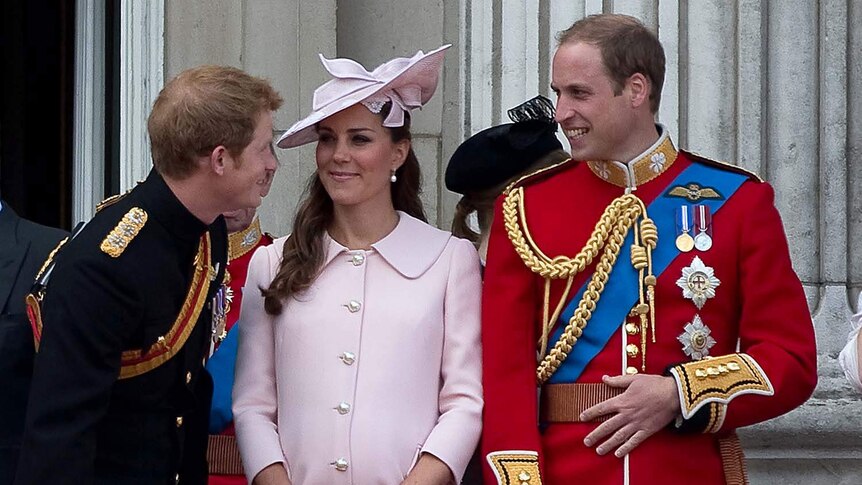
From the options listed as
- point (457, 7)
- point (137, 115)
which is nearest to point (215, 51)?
point (137, 115)

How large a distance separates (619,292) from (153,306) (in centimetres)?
100

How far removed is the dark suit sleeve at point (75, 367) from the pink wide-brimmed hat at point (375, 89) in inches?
27.7

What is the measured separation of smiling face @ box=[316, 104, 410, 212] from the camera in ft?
12.8

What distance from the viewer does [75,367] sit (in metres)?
3.33

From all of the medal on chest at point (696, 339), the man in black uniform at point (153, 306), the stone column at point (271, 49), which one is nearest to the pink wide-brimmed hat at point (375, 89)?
the man in black uniform at point (153, 306)

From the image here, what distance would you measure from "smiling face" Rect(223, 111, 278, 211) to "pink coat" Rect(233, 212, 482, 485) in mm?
290

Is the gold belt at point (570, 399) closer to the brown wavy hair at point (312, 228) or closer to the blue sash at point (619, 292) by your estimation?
the blue sash at point (619, 292)

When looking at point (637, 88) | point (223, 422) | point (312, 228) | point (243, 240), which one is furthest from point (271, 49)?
point (637, 88)

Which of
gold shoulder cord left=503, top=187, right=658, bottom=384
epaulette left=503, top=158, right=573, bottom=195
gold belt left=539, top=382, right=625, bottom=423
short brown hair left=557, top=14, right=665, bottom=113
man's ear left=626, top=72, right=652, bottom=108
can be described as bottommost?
gold belt left=539, top=382, right=625, bottom=423

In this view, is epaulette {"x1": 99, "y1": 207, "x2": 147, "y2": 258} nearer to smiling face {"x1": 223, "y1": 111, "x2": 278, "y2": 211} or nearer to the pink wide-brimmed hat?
smiling face {"x1": 223, "y1": 111, "x2": 278, "y2": 211}

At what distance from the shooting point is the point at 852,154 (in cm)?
522

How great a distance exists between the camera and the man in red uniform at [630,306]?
3.55 meters

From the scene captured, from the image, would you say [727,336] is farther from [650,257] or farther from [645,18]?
[645,18]

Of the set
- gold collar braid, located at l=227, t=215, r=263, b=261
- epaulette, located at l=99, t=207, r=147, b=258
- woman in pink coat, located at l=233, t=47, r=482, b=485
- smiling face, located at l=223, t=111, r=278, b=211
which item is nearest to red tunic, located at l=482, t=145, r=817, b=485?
woman in pink coat, located at l=233, t=47, r=482, b=485
